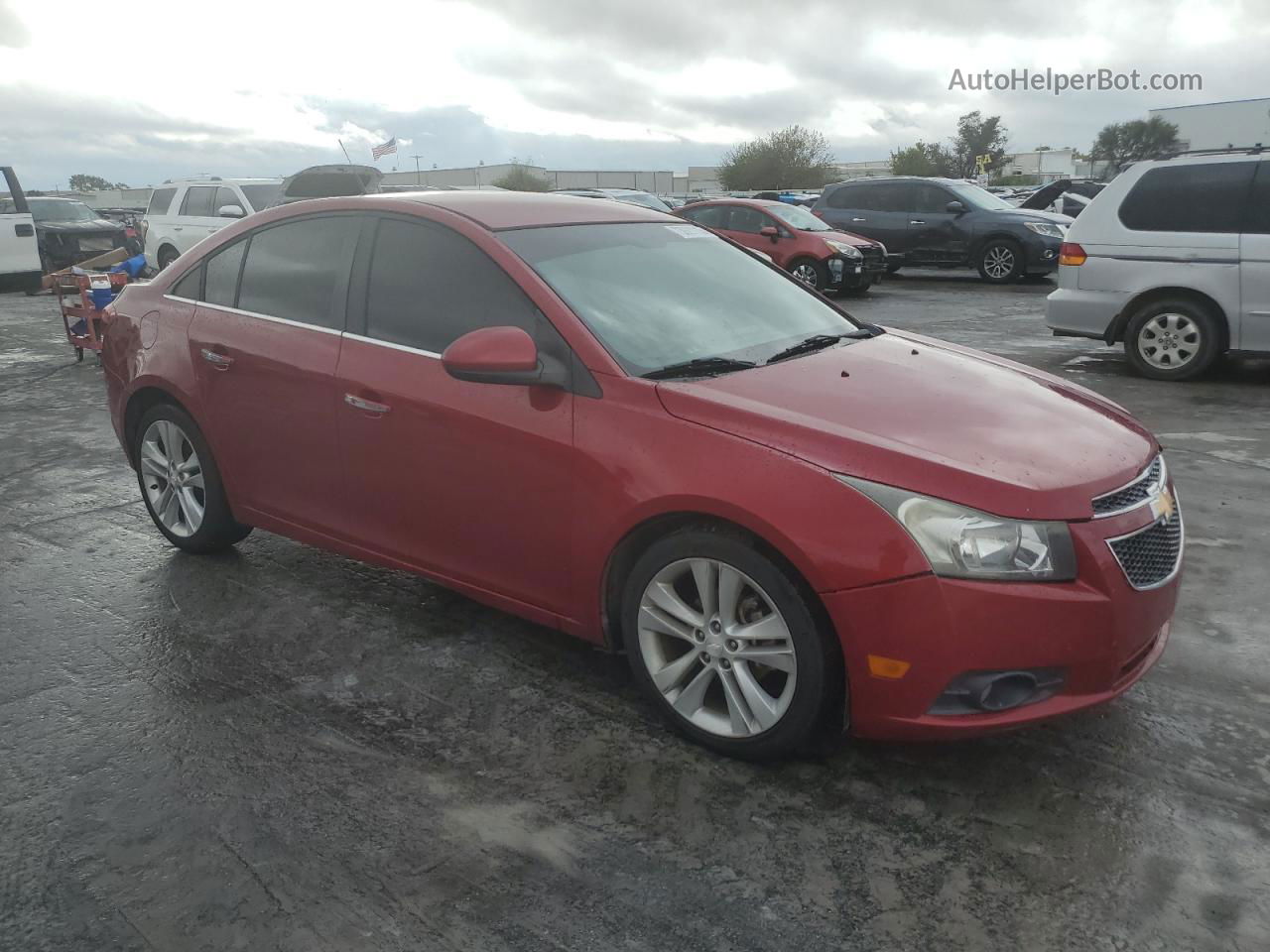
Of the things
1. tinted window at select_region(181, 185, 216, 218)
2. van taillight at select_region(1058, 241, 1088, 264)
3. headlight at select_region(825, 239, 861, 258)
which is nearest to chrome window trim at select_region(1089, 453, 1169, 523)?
van taillight at select_region(1058, 241, 1088, 264)

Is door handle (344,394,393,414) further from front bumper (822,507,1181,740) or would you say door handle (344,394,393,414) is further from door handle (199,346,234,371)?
front bumper (822,507,1181,740)

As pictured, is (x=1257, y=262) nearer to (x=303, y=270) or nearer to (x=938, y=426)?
(x=938, y=426)

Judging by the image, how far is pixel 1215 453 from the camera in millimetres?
6391

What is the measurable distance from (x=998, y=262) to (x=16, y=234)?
16469mm

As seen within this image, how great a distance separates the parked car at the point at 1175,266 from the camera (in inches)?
313

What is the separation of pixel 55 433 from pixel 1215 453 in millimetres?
7751

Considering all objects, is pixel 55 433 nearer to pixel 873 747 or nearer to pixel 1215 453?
pixel 873 747

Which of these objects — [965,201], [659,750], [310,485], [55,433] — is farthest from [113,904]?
[965,201]

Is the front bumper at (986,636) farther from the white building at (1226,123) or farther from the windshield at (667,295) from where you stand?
the white building at (1226,123)

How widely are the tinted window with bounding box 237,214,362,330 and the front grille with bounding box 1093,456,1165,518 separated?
2.66m

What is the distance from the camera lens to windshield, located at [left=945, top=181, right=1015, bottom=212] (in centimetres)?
1764

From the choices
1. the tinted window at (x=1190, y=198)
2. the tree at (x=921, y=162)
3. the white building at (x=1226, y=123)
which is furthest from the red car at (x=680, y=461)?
the tree at (x=921, y=162)

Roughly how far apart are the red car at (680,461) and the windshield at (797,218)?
41.0ft

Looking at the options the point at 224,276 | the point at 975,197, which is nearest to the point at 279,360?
the point at 224,276
